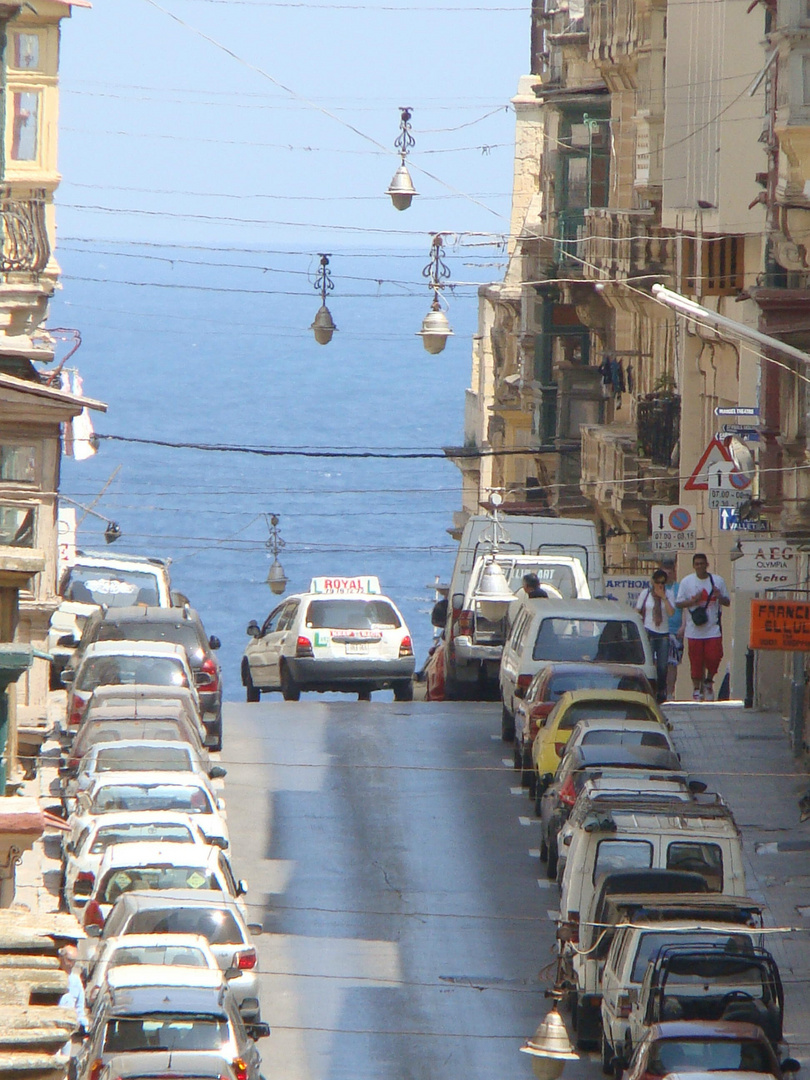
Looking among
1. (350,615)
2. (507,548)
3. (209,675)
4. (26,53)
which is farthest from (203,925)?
(26,53)

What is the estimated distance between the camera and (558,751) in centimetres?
2480

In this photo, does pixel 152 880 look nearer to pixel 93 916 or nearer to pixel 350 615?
pixel 93 916

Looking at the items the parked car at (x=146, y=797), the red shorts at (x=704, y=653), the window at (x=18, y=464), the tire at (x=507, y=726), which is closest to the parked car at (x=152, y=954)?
the parked car at (x=146, y=797)

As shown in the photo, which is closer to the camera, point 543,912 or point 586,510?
point 543,912

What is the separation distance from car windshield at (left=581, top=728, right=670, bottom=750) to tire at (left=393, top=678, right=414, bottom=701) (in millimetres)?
9268

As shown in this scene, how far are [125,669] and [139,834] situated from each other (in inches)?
249

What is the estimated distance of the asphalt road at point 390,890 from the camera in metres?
19.0

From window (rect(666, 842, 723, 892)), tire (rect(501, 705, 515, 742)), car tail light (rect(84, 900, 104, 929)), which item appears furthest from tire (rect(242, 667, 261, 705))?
window (rect(666, 842, 723, 892))

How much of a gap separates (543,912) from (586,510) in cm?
2952

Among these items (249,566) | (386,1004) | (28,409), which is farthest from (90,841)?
(249,566)

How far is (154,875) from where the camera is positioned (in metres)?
20.5

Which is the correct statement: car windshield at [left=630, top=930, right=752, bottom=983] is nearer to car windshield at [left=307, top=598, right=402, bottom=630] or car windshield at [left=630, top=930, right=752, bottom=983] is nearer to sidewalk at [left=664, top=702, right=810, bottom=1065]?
sidewalk at [left=664, top=702, right=810, bottom=1065]

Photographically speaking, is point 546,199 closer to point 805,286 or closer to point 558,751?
point 805,286

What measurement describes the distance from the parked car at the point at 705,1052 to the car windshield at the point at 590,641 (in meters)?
11.4
